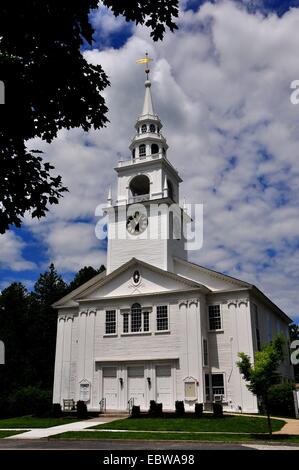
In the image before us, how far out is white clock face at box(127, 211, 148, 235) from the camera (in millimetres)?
35375

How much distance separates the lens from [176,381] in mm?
29359

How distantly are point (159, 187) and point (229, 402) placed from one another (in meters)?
16.8

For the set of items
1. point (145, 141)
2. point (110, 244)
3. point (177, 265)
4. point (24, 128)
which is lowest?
point (24, 128)

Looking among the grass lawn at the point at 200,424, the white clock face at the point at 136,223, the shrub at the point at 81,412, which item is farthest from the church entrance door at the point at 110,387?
the white clock face at the point at 136,223

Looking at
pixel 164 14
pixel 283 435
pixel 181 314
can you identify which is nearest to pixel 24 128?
pixel 164 14

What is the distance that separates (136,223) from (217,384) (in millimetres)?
13569

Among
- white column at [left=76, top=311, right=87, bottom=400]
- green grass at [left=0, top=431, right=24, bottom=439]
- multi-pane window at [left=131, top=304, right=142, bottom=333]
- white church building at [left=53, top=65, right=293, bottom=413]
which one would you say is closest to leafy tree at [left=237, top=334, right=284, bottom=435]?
white church building at [left=53, top=65, right=293, bottom=413]

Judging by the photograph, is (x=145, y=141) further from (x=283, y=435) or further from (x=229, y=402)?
(x=283, y=435)

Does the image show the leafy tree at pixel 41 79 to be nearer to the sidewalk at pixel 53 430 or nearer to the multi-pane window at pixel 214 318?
the sidewalk at pixel 53 430

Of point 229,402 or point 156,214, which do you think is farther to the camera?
point 156,214

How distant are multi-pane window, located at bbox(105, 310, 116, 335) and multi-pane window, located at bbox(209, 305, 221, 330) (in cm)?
697

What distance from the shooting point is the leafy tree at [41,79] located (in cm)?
640

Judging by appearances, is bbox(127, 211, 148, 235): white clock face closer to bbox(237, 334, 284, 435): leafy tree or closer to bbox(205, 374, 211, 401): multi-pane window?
bbox(205, 374, 211, 401): multi-pane window

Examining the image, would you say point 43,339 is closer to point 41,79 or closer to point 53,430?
point 53,430
